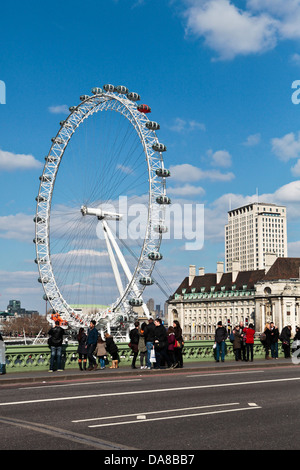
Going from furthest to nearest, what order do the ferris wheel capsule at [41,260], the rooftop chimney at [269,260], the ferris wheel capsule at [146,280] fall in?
the rooftop chimney at [269,260] < the ferris wheel capsule at [41,260] < the ferris wheel capsule at [146,280]

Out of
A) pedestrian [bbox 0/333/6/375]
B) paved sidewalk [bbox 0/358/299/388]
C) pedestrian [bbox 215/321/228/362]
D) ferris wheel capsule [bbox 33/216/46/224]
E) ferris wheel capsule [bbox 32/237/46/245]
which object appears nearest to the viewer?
paved sidewalk [bbox 0/358/299/388]

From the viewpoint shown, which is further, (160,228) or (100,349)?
(160,228)

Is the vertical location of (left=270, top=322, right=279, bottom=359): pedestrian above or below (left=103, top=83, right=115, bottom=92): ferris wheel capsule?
below

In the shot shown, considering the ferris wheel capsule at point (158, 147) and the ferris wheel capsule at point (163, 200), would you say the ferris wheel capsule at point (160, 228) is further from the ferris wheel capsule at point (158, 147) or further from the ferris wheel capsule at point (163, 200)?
the ferris wheel capsule at point (158, 147)

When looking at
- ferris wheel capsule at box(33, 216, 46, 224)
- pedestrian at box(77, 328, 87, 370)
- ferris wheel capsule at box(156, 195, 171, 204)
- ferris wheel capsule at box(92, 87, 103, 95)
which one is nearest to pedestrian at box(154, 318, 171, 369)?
pedestrian at box(77, 328, 87, 370)

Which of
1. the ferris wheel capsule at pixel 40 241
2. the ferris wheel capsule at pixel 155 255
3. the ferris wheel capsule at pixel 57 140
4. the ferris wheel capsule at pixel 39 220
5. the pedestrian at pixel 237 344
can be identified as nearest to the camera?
the pedestrian at pixel 237 344

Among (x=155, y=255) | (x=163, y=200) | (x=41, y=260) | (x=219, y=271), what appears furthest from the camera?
(x=219, y=271)

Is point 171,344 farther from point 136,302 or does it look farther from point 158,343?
point 136,302

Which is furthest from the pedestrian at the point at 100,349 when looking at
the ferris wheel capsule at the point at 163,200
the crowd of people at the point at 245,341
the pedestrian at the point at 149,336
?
the ferris wheel capsule at the point at 163,200

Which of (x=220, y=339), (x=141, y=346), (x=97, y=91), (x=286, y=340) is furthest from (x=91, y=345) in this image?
(x=97, y=91)

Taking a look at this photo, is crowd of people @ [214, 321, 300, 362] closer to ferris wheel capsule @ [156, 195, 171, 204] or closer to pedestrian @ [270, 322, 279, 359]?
pedestrian @ [270, 322, 279, 359]
